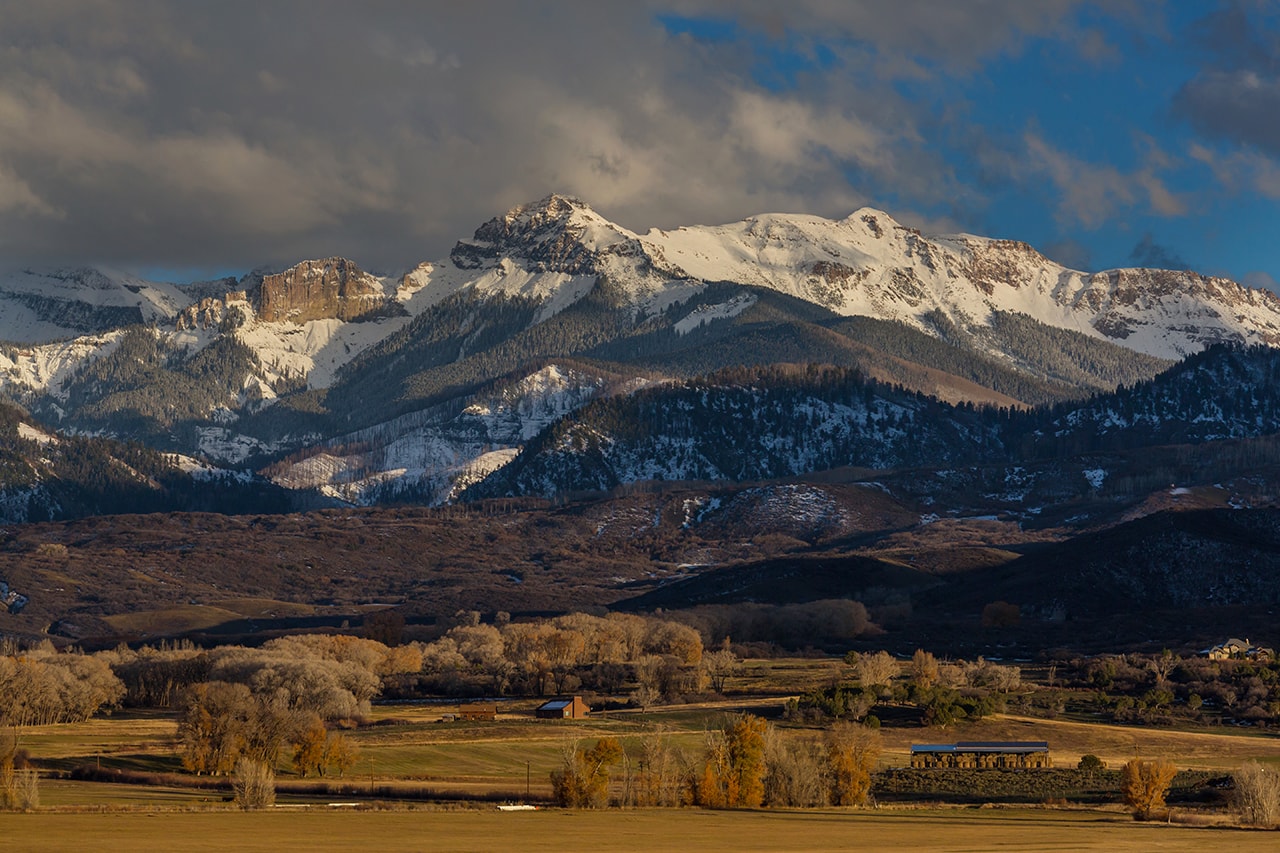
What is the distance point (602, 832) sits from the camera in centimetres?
9300

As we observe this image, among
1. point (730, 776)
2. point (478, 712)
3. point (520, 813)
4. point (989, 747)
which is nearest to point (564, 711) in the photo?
point (478, 712)

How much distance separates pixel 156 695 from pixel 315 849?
120 meters

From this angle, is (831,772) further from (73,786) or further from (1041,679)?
(1041,679)

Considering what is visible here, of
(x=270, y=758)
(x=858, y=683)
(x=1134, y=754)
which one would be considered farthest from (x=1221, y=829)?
(x=858, y=683)

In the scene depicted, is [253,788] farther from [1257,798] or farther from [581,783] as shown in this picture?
[1257,798]

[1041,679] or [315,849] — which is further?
[1041,679]

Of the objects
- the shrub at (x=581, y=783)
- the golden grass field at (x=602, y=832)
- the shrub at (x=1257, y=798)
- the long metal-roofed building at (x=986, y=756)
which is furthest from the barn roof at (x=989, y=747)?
the shrub at (x=581, y=783)

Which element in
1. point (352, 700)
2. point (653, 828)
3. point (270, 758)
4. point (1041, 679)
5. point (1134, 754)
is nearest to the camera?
point (653, 828)

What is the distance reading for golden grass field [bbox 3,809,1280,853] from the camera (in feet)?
279

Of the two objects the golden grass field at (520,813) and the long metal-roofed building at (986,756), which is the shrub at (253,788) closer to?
the golden grass field at (520,813)

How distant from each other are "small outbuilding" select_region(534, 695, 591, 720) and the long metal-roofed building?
119ft

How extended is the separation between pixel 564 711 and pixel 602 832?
74.6 meters

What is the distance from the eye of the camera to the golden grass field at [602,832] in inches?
3354

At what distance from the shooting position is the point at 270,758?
131375mm
